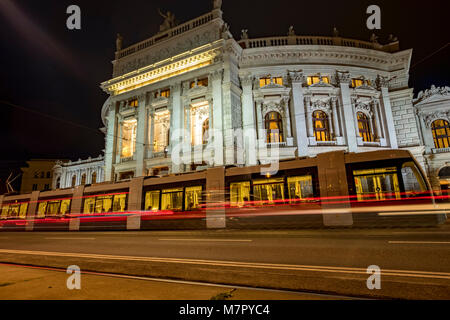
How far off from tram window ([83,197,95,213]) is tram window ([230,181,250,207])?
10.9 meters

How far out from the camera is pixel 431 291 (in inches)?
139

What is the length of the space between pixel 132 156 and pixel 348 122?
23627 millimetres

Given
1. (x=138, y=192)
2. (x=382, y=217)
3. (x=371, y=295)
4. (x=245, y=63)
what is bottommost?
(x=371, y=295)

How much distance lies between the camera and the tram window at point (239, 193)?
45.6 feet

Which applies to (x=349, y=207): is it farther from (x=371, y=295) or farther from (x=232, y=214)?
(x=371, y=295)

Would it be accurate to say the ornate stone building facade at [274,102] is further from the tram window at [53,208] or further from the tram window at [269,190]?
the tram window at [269,190]

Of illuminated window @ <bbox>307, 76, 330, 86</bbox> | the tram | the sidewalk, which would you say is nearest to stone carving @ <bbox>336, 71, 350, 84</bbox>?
illuminated window @ <bbox>307, 76, 330, 86</bbox>

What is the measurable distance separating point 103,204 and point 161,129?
13295 mm

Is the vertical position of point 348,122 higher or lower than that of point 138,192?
higher

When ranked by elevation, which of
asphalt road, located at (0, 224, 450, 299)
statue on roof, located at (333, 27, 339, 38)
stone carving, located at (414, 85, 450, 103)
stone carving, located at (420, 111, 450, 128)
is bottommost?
asphalt road, located at (0, 224, 450, 299)

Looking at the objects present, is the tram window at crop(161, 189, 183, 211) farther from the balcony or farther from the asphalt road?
the balcony

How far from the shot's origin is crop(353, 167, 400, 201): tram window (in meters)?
11.3

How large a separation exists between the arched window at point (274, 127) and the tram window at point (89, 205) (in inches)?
650

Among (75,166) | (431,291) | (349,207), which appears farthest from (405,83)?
(75,166)
